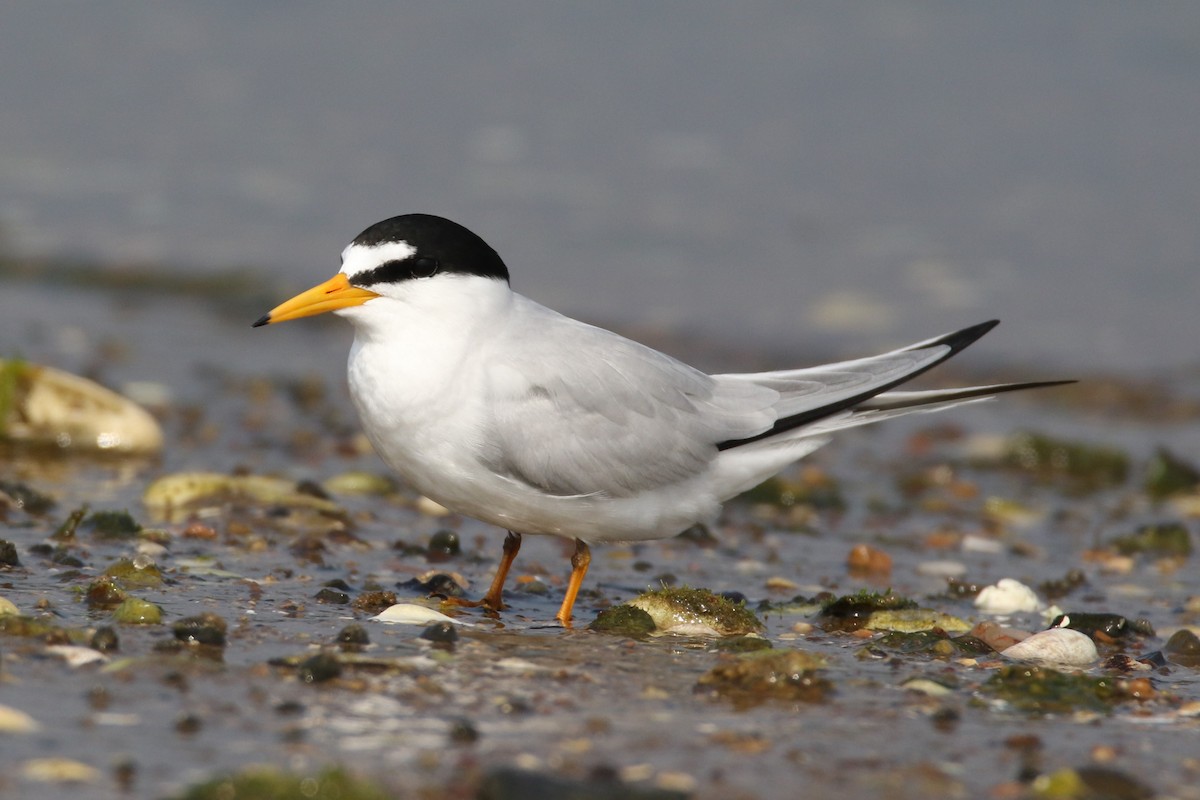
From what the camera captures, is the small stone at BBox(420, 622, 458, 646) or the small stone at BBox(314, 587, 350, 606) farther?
the small stone at BBox(314, 587, 350, 606)

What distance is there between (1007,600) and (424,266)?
240cm

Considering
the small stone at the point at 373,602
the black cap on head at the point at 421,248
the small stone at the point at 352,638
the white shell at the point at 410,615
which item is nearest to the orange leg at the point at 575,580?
the white shell at the point at 410,615

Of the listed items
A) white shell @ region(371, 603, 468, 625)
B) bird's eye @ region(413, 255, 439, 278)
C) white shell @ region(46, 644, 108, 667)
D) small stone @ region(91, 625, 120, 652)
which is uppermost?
bird's eye @ region(413, 255, 439, 278)

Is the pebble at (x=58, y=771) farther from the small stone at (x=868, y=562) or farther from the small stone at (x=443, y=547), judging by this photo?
the small stone at (x=868, y=562)

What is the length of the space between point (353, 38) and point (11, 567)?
11.4 m

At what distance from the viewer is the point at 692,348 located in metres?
9.94

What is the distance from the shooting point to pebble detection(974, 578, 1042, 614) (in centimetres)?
520

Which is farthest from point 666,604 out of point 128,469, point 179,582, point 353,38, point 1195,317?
point 353,38

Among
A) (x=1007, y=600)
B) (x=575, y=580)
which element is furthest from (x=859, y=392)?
(x=575, y=580)

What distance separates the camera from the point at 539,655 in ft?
13.4

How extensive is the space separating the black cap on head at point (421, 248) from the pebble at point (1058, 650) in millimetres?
2004

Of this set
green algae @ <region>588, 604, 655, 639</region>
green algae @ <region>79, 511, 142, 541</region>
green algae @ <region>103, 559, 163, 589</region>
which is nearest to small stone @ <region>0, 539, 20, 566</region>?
green algae @ <region>103, 559, 163, 589</region>

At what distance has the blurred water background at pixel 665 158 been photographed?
34.9ft

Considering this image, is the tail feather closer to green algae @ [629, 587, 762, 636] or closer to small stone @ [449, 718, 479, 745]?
green algae @ [629, 587, 762, 636]
